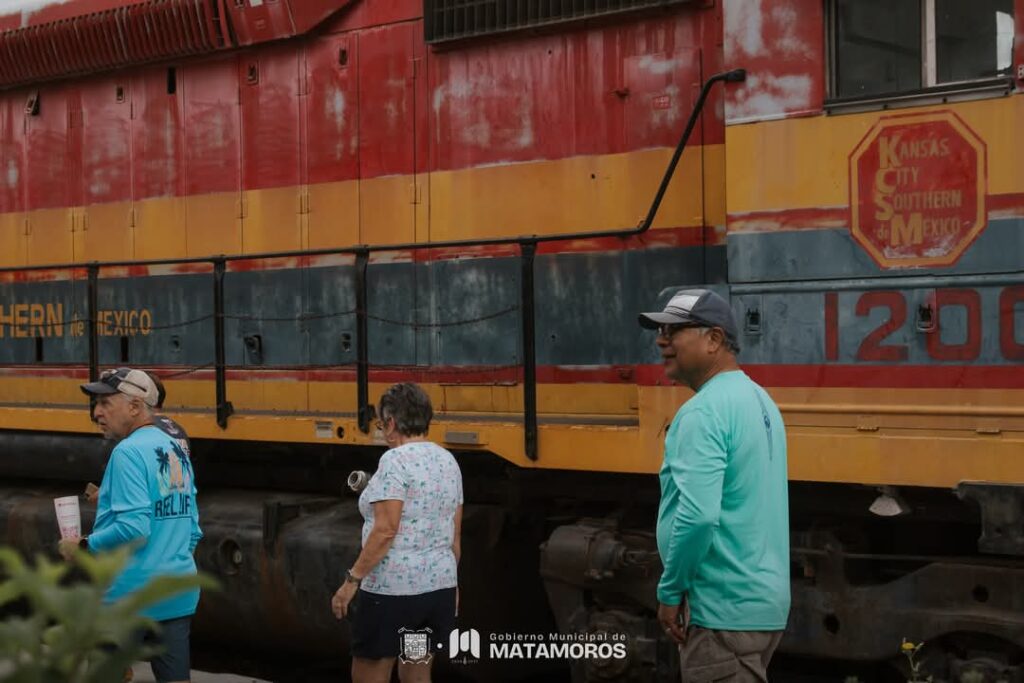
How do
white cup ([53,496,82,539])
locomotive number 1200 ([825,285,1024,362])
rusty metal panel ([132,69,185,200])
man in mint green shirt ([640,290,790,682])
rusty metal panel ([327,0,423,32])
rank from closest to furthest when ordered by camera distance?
1. man in mint green shirt ([640,290,790,682])
2. locomotive number 1200 ([825,285,1024,362])
3. white cup ([53,496,82,539])
4. rusty metal panel ([327,0,423,32])
5. rusty metal panel ([132,69,185,200])

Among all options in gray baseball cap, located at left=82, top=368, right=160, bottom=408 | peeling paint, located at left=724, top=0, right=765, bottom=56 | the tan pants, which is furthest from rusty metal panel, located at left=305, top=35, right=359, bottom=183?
the tan pants

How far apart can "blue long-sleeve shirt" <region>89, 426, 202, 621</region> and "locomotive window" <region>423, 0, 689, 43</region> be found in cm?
324

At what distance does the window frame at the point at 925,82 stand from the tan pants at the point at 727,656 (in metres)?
2.61

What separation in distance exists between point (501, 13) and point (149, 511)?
11.8 feet

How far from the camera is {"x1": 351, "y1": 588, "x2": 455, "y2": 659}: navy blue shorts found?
467cm

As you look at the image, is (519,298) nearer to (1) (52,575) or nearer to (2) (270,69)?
(2) (270,69)

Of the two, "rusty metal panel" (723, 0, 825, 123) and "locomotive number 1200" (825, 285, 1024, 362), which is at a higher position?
"rusty metal panel" (723, 0, 825, 123)

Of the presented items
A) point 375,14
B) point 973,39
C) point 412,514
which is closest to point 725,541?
point 412,514

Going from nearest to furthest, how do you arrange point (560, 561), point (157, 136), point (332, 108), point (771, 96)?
point (771, 96)
point (560, 561)
point (332, 108)
point (157, 136)

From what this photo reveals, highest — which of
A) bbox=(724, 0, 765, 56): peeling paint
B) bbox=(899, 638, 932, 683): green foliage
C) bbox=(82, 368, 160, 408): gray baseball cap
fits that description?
bbox=(724, 0, 765, 56): peeling paint

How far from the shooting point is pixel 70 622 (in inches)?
52.1

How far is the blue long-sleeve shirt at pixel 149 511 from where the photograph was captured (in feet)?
14.0

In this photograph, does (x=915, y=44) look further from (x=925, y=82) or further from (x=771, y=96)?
(x=771, y=96)

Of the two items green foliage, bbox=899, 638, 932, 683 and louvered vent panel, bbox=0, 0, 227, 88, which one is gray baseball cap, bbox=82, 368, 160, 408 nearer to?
green foliage, bbox=899, 638, 932, 683
